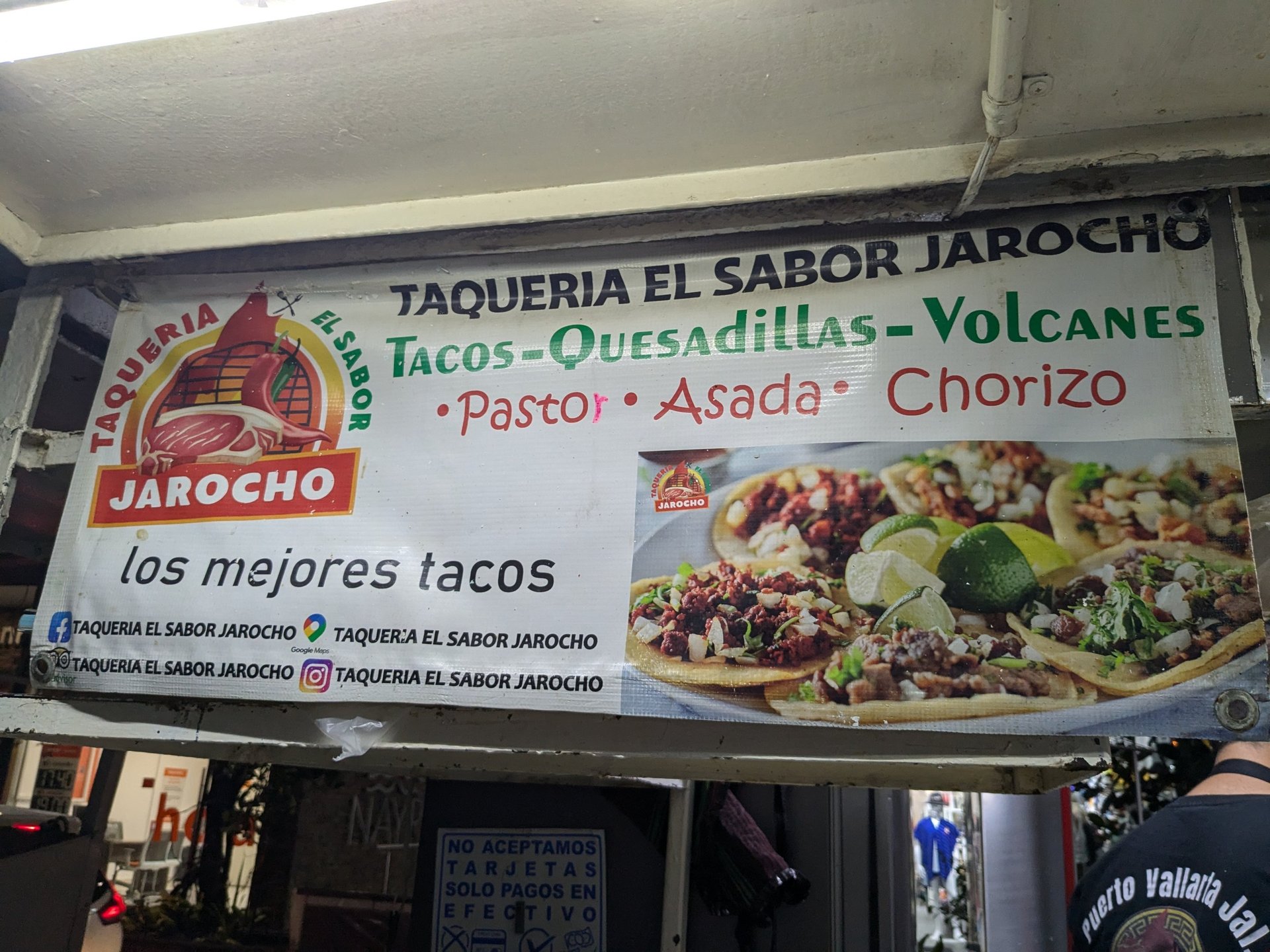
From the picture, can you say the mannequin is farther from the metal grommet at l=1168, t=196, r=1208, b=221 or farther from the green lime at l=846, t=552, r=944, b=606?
the metal grommet at l=1168, t=196, r=1208, b=221

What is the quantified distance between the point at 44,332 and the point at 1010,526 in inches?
107

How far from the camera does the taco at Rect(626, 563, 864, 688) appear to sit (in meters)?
1.88


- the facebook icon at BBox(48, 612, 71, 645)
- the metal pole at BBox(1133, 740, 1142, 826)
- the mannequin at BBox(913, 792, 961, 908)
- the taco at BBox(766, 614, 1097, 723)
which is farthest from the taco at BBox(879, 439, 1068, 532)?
the mannequin at BBox(913, 792, 961, 908)

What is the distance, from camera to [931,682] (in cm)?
179

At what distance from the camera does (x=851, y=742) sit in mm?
1856

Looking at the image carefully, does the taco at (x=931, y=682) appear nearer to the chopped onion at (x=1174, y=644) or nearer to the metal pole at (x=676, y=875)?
the chopped onion at (x=1174, y=644)

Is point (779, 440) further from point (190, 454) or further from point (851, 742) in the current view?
point (190, 454)

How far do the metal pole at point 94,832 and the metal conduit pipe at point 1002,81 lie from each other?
3616 mm

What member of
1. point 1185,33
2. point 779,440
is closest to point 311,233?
point 779,440

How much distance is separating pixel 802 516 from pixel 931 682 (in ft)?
1.44

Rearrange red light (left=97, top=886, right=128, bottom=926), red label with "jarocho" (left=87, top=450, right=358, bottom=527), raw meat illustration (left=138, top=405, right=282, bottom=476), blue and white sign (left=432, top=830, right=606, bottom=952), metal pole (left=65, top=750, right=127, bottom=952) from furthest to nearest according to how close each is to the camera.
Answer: red light (left=97, top=886, right=128, bottom=926) < blue and white sign (left=432, top=830, right=606, bottom=952) < metal pole (left=65, top=750, right=127, bottom=952) < raw meat illustration (left=138, top=405, right=282, bottom=476) < red label with "jarocho" (left=87, top=450, right=358, bottom=527)

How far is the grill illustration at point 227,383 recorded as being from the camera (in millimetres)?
2404

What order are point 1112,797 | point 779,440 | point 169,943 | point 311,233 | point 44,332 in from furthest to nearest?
1. point 169,943
2. point 1112,797
3. point 44,332
4. point 311,233
5. point 779,440

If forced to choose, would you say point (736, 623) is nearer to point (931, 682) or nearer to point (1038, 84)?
point (931, 682)
